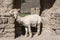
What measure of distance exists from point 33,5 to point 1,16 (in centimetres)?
1308

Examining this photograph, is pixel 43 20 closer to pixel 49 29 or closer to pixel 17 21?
pixel 49 29

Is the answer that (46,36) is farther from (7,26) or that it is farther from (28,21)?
(7,26)

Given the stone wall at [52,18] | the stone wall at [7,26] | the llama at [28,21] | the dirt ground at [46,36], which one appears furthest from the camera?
the stone wall at [52,18]

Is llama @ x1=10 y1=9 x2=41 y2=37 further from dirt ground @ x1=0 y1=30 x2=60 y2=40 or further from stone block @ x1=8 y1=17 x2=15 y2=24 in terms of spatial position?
stone block @ x1=8 y1=17 x2=15 y2=24

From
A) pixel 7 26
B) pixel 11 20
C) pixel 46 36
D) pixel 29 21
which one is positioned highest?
pixel 11 20

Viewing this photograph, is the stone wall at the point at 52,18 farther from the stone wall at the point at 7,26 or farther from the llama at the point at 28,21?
the stone wall at the point at 7,26

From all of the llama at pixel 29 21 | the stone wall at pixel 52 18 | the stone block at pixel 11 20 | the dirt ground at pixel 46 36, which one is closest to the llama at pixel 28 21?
the llama at pixel 29 21

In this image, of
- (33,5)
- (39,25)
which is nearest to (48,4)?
(39,25)

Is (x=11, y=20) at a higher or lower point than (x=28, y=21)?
higher

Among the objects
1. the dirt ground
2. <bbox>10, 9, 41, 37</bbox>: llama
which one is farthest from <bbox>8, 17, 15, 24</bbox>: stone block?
the dirt ground

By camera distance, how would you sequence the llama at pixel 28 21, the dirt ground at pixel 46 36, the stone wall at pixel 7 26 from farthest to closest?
the llama at pixel 28 21
the dirt ground at pixel 46 36
the stone wall at pixel 7 26

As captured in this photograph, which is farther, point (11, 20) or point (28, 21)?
point (28, 21)

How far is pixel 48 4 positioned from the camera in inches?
481

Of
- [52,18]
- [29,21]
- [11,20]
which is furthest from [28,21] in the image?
[52,18]
